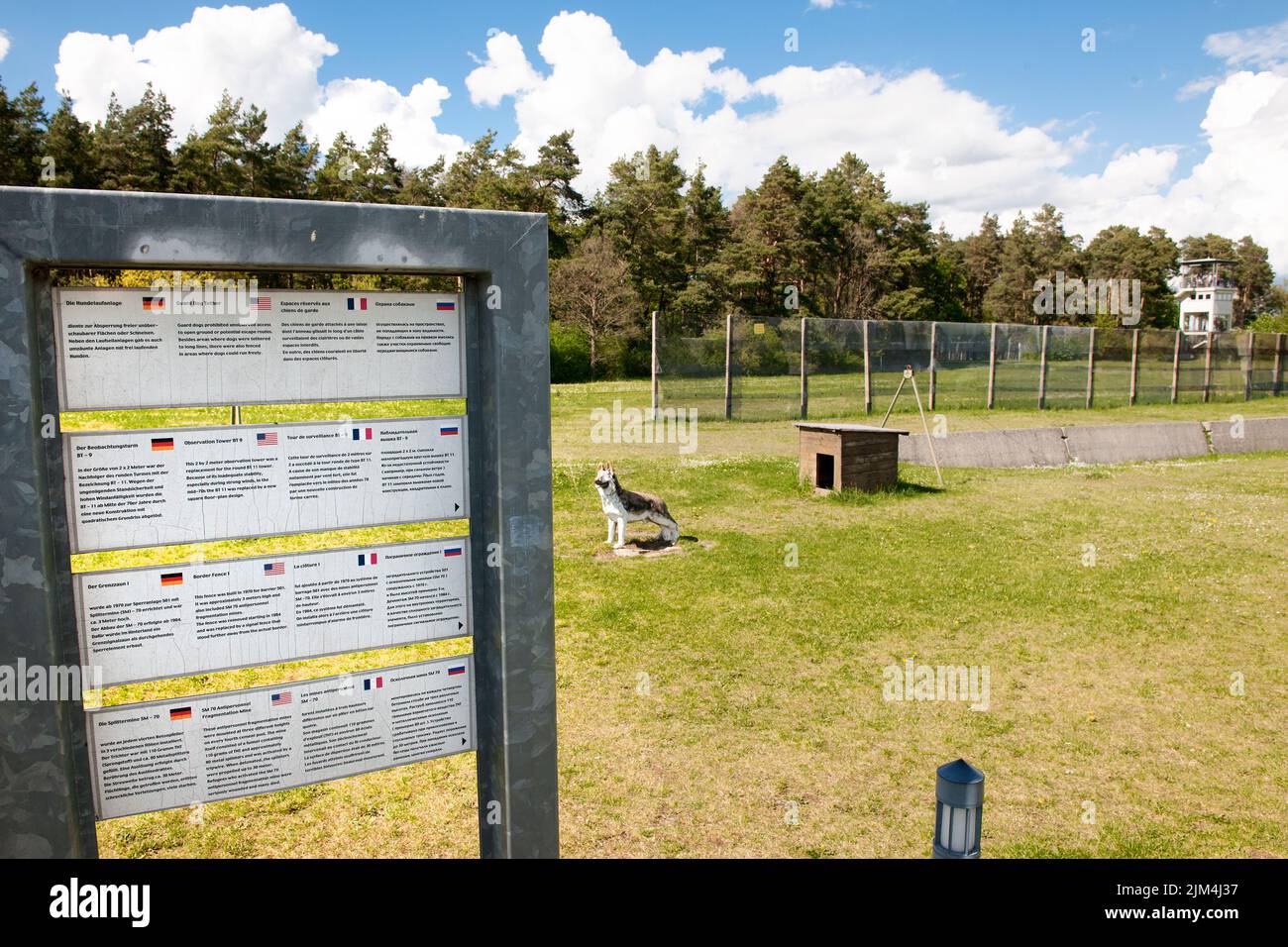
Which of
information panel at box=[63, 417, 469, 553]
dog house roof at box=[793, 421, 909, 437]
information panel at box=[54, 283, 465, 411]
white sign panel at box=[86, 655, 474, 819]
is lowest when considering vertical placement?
white sign panel at box=[86, 655, 474, 819]

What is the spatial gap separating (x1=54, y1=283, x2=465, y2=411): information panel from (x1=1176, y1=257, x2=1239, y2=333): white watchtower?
360 ft

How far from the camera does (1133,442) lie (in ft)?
57.2

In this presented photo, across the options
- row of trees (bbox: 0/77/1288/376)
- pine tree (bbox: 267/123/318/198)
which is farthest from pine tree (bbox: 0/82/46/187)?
pine tree (bbox: 267/123/318/198)

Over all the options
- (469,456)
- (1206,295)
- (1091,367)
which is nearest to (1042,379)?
(1091,367)

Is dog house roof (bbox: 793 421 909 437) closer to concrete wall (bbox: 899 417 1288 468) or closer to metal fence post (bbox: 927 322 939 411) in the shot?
concrete wall (bbox: 899 417 1288 468)

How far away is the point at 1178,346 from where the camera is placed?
28266mm

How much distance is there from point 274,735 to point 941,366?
2394cm

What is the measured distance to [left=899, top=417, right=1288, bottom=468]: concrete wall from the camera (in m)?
15.3

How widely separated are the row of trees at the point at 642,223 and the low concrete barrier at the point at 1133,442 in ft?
39.6

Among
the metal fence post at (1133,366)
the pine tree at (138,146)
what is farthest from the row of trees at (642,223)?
the metal fence post at (1133,366)

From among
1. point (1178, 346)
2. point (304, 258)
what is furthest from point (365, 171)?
point (304, 258)

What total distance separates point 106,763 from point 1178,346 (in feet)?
107

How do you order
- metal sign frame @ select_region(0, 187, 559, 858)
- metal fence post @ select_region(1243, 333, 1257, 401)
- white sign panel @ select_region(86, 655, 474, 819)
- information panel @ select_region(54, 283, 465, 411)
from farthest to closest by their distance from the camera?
metal fence post @ select_region(1243, 333, 1257, 401) → white sign panel @ select_region(86, 655, 474, 819) → information panel @ select_region(54, 283, 465, 411) → metal sign frame @ select_region(0, 187, 559, 858)

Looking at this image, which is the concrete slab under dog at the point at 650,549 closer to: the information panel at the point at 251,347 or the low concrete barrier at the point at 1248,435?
the information panel at the point at 251,347
